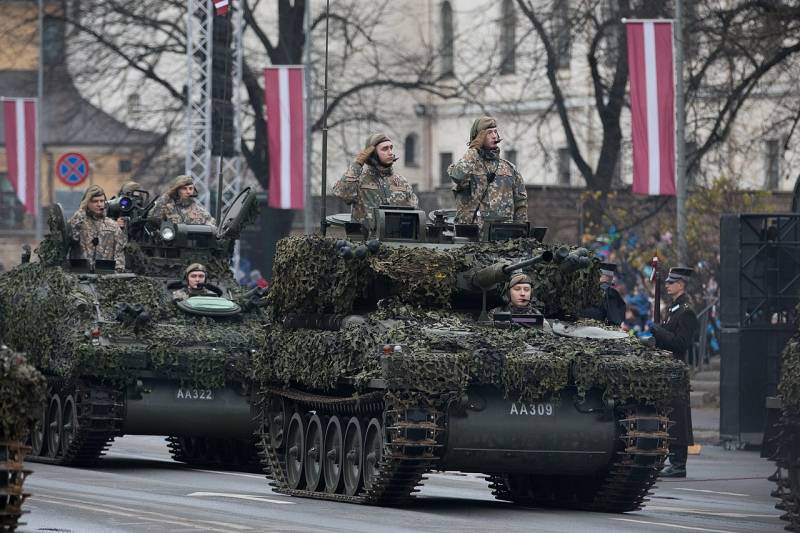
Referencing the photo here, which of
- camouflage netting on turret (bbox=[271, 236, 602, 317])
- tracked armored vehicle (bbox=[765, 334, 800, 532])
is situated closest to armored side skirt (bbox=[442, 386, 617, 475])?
camouflage netting on turret (bbox=[271, 236, 602, 317])

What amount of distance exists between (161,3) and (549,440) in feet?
91.9

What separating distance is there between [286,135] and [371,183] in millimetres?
14665

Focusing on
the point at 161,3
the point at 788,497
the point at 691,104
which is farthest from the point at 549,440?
the point at 161,3

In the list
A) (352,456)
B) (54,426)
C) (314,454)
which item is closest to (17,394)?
(352,456)

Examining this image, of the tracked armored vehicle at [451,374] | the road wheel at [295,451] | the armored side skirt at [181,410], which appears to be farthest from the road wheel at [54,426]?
the road wheel at [295,451]

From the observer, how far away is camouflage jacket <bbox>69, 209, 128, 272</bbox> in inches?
910

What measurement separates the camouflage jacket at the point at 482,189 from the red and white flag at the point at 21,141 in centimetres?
2726

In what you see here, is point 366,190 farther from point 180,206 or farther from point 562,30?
point 562,30

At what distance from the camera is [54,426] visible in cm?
2227

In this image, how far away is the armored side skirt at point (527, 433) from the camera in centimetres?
1639

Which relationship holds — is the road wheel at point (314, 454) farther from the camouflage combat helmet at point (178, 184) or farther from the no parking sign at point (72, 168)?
the no parking sign at point (72, 168)

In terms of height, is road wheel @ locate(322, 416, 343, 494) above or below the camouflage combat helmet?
below

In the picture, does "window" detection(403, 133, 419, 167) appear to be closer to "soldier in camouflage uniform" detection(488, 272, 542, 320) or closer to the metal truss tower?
the metal truss tower

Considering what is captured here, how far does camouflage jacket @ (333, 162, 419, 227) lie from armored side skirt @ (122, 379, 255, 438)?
3.15 m
